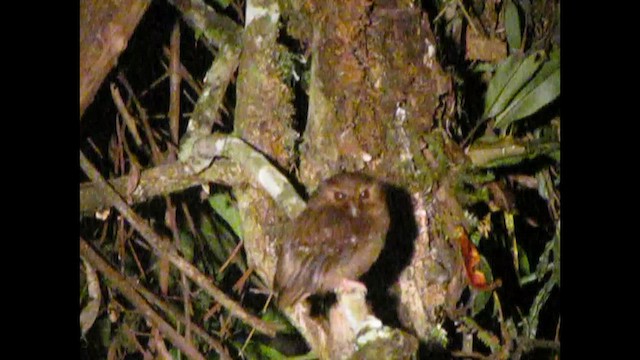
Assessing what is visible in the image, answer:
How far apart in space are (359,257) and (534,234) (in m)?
1.02

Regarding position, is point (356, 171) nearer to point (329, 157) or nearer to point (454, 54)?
point (329, 157)

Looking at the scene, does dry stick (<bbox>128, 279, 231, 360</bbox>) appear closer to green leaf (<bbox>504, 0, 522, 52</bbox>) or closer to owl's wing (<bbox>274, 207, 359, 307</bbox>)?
owl's wing (<bbox>274, 207, 359, 307</bbox>)

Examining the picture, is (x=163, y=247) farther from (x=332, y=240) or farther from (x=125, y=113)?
(x=125, y=113)

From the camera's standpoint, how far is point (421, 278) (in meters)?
1.89

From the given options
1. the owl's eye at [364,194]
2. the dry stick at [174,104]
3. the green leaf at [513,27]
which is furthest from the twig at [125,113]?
the green leaf at [513,27]

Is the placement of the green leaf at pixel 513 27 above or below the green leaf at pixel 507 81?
above

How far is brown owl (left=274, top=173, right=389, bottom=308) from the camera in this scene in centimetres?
189

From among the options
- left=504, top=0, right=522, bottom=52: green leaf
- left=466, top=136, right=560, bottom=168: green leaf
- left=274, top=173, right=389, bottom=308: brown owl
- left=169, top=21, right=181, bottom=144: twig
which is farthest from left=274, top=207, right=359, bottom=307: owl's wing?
left=504, top=0, right=522, bottom=52: green leaf

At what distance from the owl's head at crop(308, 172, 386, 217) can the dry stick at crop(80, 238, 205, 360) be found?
55cm

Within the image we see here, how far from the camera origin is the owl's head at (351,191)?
195cm

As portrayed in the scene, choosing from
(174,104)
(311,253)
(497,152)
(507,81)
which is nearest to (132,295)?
(311,253)

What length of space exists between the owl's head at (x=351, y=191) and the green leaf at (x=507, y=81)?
54cm

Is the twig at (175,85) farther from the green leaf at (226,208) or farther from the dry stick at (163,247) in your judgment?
the dry stick at (163,247)

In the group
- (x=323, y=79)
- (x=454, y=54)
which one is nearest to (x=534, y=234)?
(x=454, y=54)
